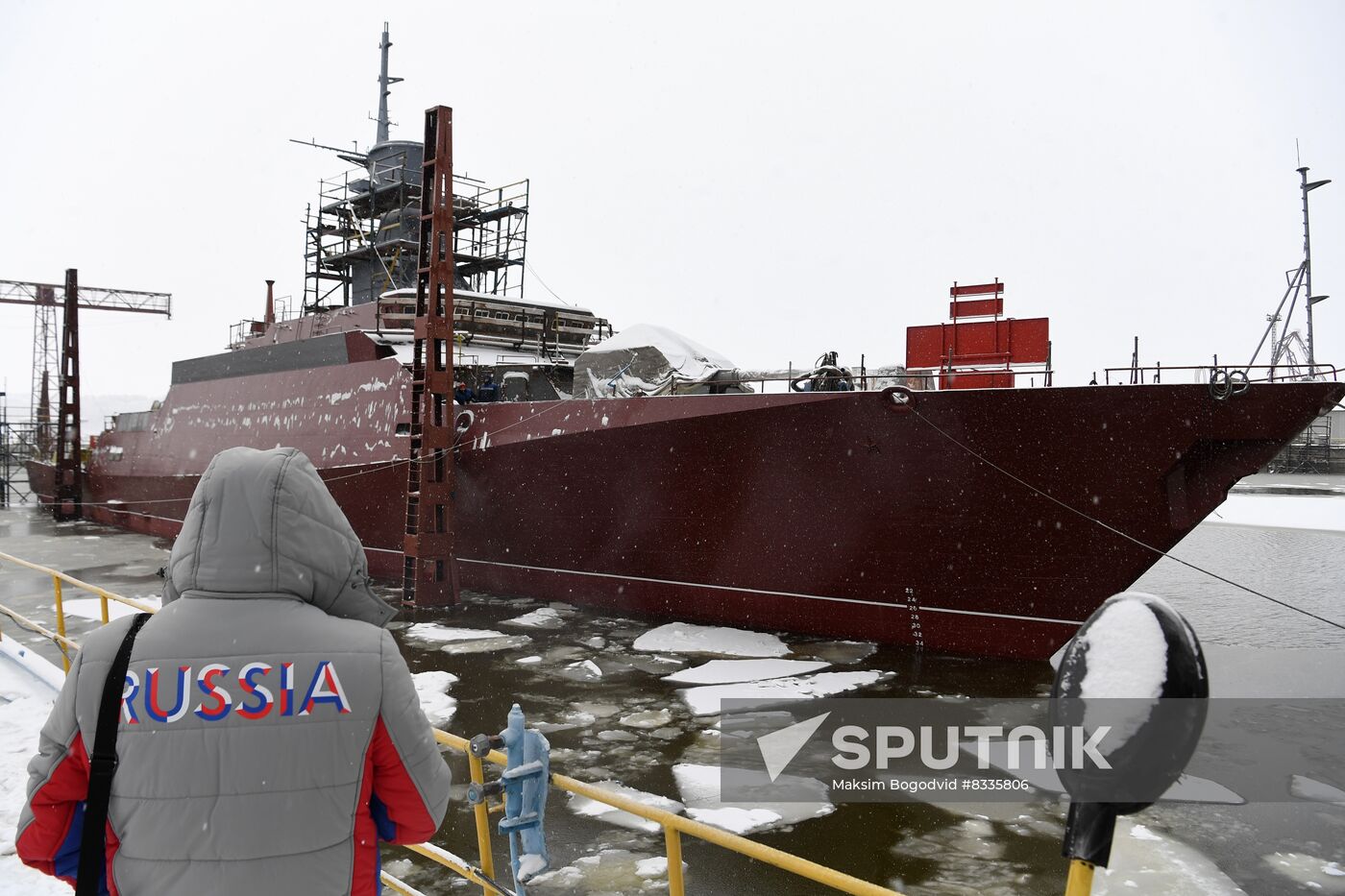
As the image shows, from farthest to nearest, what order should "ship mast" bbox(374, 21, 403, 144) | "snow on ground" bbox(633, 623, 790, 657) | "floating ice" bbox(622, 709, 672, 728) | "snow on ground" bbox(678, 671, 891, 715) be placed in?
"ship mast" bbox(374, 21, 403, 144), "snow on ground" bbox(633, 623, 790, 657), "snow on ground" bbox(678, 671, 891, 715), "floating ice" bbox(622, 709, 672, 728)

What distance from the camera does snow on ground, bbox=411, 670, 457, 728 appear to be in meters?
6.40

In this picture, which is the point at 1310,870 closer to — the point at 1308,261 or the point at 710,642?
the point at 710,642

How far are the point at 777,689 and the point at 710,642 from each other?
1636 millimetres

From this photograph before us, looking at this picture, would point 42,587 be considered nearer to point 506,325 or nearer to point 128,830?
point 506,325

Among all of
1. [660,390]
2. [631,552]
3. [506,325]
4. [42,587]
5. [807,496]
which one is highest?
[506,325]

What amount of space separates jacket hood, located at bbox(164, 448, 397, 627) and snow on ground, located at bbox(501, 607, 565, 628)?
7.93m

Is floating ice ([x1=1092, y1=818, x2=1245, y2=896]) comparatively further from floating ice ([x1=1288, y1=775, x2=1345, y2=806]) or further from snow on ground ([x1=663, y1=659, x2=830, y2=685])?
snow on ground ([x1=663, y1=659, x2=830, y2=685])

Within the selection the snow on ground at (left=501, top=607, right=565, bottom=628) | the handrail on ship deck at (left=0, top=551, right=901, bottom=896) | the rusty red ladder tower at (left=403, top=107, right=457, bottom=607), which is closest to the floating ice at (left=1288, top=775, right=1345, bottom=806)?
the handrail on ship deck at (left=0, top=551, right=901, bottom=896)

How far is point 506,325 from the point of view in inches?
516

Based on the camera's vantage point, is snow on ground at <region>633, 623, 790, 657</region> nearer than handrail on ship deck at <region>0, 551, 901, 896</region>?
No

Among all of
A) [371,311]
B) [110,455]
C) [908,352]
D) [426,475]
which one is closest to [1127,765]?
[908,352]

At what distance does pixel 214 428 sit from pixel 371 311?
14.7 feet

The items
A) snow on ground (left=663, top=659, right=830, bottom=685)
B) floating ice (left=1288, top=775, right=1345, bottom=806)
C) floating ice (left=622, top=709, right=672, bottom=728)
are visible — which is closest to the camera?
floating ice (left=1288, top=775, right=1345, bottom=806)

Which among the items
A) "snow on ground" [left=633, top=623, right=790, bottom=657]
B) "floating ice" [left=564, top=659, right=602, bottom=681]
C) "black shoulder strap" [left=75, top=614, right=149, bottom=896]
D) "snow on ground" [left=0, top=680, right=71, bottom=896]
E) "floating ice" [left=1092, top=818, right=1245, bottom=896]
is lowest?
"floating ice" [left=1092, top=818, right=1245, bottom=896]
